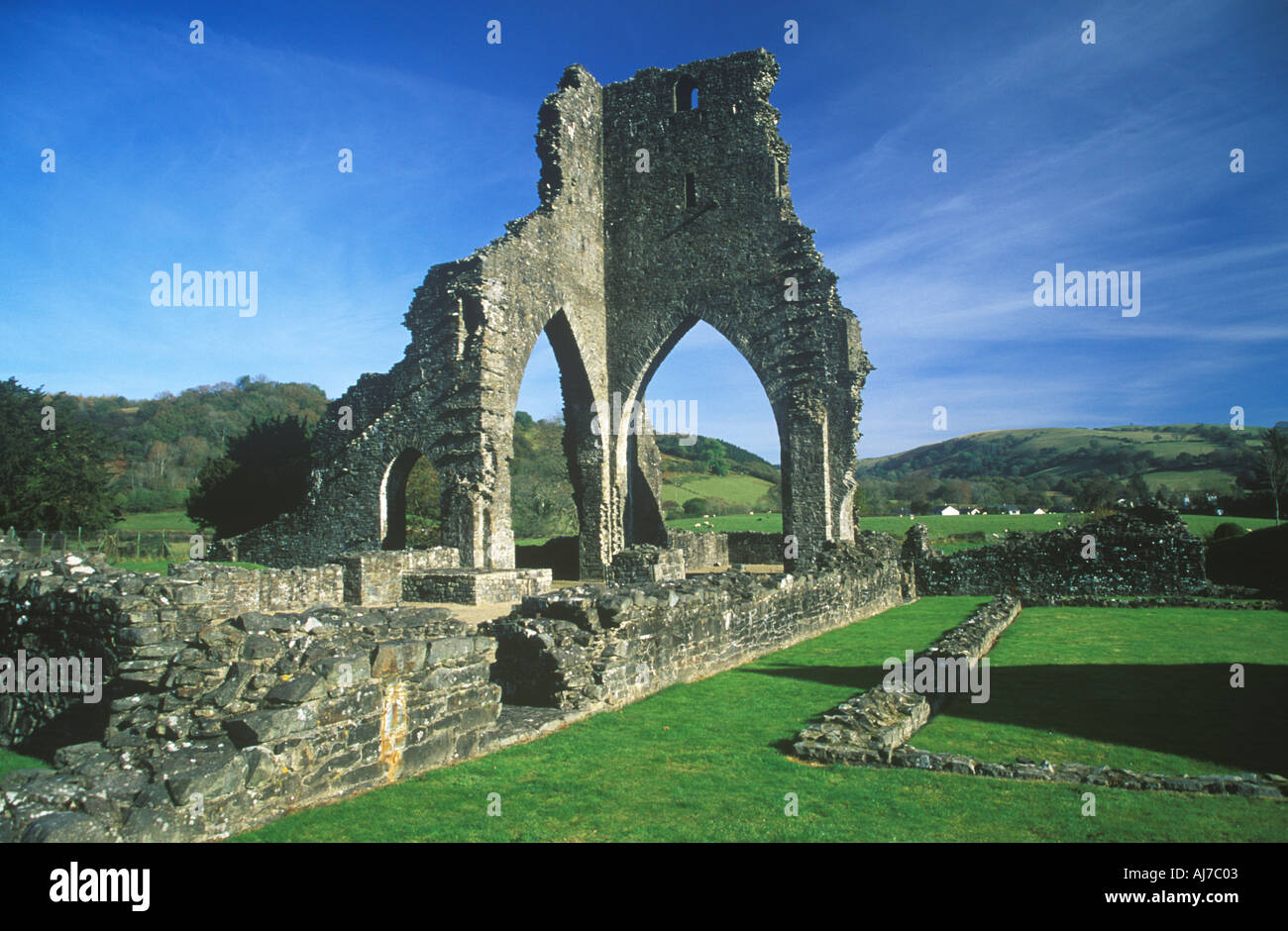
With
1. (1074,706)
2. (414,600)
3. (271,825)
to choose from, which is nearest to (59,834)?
(271,825)

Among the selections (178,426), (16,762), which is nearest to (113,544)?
(16,762)

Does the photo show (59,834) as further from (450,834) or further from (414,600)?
(414,600)

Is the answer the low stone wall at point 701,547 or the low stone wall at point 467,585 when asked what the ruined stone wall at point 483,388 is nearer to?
the low stone wall at point 701,547

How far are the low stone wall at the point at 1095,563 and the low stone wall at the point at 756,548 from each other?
675 cm

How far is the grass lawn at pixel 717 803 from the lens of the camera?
3.96 meters

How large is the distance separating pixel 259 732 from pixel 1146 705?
7.15 m

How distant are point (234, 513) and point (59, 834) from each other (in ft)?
82.1

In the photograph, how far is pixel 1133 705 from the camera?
6879 millimetres

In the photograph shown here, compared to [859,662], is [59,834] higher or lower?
higher

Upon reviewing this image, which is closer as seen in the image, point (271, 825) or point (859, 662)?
point (271, 825)

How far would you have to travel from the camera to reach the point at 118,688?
5438 millimetres

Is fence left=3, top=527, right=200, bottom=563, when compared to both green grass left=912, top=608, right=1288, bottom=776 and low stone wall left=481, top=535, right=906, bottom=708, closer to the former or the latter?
low stone wall left=481, top=535, right=906, bottom=708

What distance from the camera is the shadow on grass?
A: 561cm

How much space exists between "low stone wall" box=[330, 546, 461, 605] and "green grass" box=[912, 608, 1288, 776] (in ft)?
33.9
